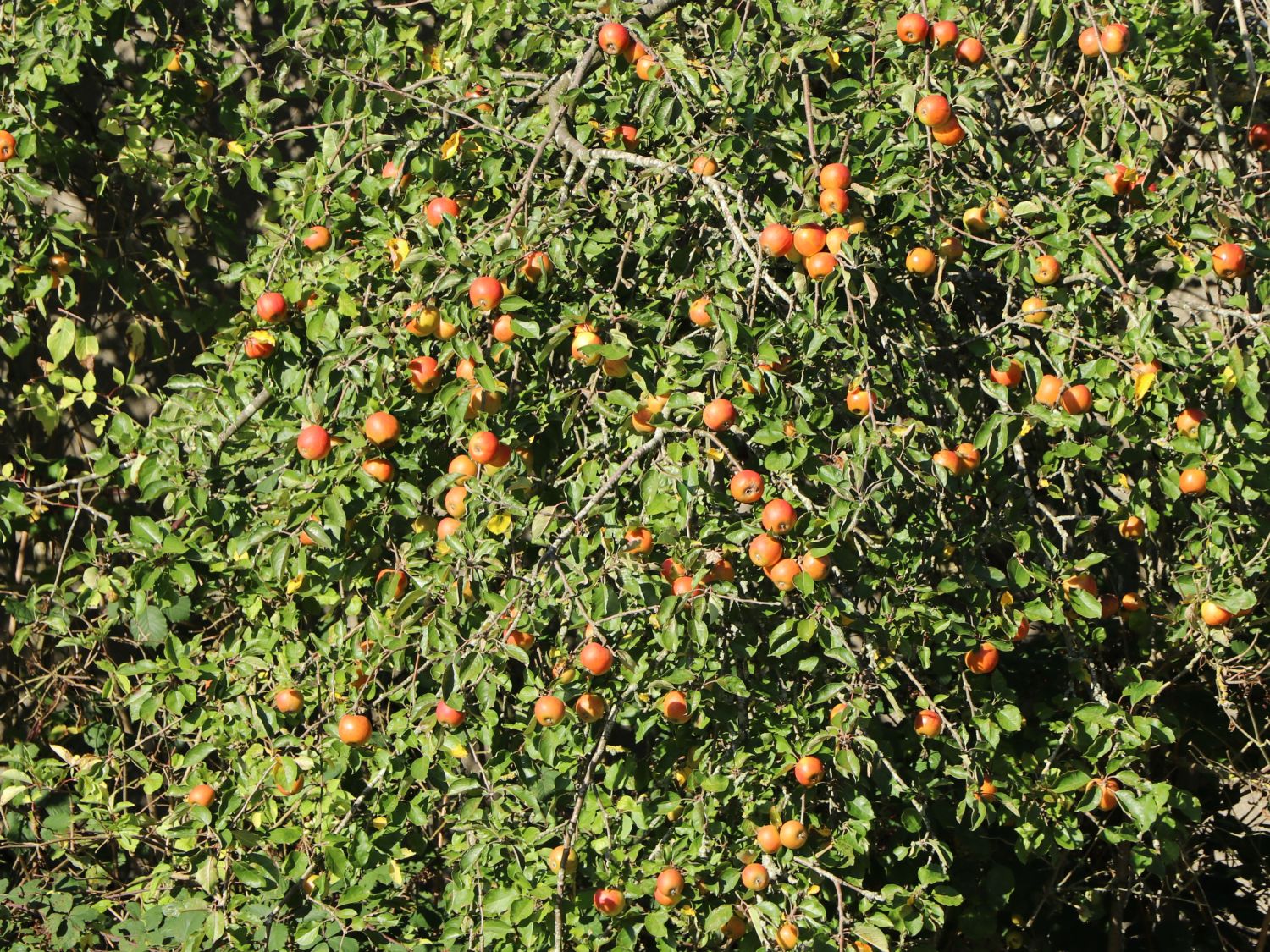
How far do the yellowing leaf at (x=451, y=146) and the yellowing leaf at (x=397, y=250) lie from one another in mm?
244

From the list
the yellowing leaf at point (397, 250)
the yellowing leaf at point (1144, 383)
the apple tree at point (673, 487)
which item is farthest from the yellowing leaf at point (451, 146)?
the yellowing leaf at point (1144, 383)

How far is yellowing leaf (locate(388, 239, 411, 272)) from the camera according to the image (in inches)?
88.2

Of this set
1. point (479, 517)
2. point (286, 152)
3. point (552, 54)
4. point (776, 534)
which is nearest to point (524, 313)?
point (479, 517)

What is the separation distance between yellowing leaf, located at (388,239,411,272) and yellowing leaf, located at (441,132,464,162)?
244 millimetres

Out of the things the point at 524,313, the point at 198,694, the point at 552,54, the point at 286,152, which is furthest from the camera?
the point at 286,152

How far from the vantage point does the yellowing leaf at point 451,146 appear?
242 cm

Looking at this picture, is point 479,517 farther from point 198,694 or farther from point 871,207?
point 871,207

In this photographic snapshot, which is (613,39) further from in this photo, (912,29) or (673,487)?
(673,487)

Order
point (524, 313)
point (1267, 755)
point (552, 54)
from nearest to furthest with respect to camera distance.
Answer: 1. point (524, 313)
2. point (552, 54)
3. point (1267, 755)

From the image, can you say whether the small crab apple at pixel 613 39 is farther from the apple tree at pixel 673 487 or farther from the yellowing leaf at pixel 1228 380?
the yellowing leaf at pixel 1228 380

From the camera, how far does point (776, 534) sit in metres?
1.93

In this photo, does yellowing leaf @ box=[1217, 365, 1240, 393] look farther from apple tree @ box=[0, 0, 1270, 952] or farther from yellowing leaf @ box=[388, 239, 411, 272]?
yellowing leaf @ box=[388, 239, 411, 272]

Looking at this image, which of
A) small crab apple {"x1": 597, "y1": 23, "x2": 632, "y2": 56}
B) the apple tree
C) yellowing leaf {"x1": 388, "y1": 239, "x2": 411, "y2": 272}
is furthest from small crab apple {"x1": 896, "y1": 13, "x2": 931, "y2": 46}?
yellowing leaf {"x1": 388, "y1": 239, "x2": 411, "y2": 272}

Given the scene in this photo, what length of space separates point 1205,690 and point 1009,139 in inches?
54.8
